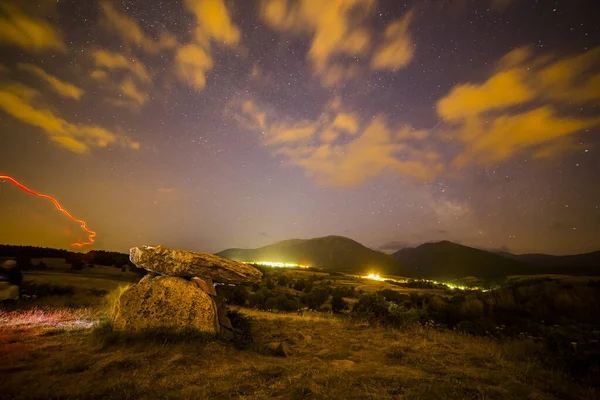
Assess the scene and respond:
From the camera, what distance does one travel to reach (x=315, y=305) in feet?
67.3

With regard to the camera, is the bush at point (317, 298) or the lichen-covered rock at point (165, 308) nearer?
the lichen-covered rock at point (165, 308)

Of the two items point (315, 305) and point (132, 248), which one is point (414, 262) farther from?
point (132, 248)

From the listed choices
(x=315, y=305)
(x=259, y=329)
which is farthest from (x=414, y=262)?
(x=259, y=329)

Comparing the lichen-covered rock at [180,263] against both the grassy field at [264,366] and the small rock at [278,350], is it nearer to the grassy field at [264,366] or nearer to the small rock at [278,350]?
the grassy field at [264,366]

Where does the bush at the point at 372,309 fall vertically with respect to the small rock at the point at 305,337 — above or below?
above

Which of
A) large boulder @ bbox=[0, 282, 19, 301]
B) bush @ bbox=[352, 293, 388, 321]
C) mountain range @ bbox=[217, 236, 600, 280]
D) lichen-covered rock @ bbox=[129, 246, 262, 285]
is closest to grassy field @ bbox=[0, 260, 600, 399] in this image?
large boulder @ bbox=[0, 282, 19, 301]

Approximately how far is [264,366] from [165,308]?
436 centimetres

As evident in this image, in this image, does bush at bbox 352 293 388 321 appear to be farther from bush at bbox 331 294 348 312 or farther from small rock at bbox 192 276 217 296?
small rock at bbox 192 276 217 296

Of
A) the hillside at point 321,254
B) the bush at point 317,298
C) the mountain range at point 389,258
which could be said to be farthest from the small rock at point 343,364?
the hillside at point 321,254

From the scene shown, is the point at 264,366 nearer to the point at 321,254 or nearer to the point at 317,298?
the point at 317,298

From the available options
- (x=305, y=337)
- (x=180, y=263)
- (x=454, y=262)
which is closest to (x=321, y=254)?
(x=454, y=262)

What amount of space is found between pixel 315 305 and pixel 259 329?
9.35 metres

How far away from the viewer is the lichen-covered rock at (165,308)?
918 cm

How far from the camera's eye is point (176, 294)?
975cm
